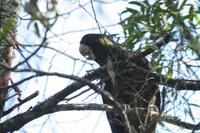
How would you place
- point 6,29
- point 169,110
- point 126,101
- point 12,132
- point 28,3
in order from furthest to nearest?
point 126,101, point 12,132, point 169,110, point 6,29, point 28,3

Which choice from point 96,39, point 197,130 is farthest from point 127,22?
point 96,39

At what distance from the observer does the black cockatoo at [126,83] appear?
92.7 inches

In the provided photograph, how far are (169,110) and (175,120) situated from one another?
0.75 feet

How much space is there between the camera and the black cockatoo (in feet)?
7.73

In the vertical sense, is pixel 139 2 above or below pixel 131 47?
above

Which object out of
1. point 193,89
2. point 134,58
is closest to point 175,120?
point 193,89

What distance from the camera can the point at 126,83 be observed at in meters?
2.76

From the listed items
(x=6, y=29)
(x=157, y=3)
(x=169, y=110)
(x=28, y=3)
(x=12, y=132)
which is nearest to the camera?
(x=28, y=3)

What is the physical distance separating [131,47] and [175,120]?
0.40m

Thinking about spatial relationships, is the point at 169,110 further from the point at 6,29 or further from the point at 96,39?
the point at 96,39

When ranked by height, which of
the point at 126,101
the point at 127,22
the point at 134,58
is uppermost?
the point at 127,22

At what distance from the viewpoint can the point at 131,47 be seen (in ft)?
8.21

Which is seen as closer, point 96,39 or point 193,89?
point 193,89

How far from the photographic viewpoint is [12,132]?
99.1 inches
